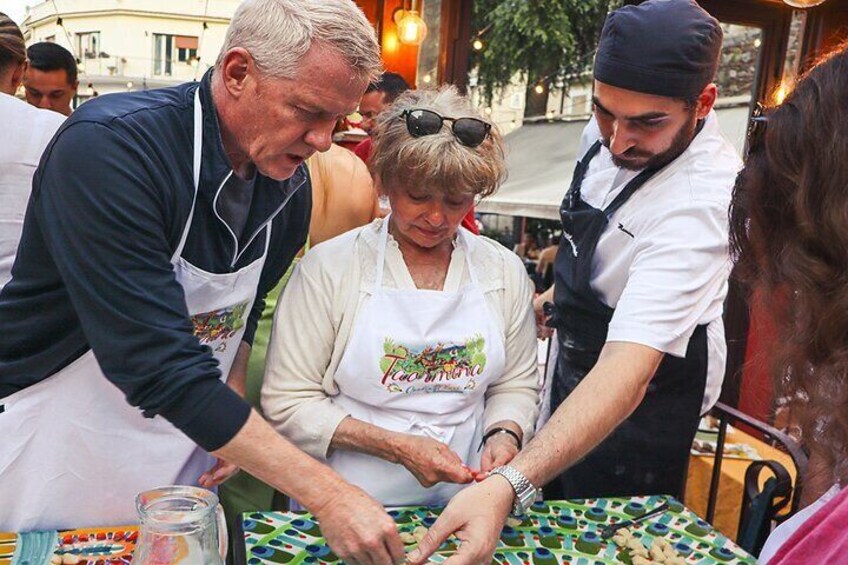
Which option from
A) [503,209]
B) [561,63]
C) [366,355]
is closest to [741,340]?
[503,209]

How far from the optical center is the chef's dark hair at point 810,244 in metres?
0.79

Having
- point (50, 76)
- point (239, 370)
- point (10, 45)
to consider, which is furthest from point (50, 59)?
point (239, 370)

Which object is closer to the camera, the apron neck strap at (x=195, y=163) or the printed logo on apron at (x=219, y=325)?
the apron neck strap at (x=195, y=163)

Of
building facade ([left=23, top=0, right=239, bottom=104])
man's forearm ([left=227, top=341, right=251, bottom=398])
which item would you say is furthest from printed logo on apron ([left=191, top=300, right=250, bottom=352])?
building facade ([left=23, top=0, right=239, bottom=104])

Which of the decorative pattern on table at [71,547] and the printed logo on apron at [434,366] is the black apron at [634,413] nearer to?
the printed logo on apron at [434,366]

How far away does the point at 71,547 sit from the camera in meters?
1.17

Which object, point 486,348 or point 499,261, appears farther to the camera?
point 499,261

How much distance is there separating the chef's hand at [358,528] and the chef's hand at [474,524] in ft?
0.21

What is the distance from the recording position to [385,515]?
3.71ft

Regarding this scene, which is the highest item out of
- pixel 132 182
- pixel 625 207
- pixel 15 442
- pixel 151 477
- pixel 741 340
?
pixel 132 182

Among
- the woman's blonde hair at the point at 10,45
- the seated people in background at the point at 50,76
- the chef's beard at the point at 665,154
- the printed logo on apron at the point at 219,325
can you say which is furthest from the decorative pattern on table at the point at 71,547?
the seated people in background at the point at 50,76

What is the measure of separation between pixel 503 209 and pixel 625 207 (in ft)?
16.0

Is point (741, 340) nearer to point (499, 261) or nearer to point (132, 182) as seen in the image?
point (499, 261)

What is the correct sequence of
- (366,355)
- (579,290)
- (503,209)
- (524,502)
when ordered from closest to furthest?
(524,502) → (366,355) → (579,290) → (503,209)
